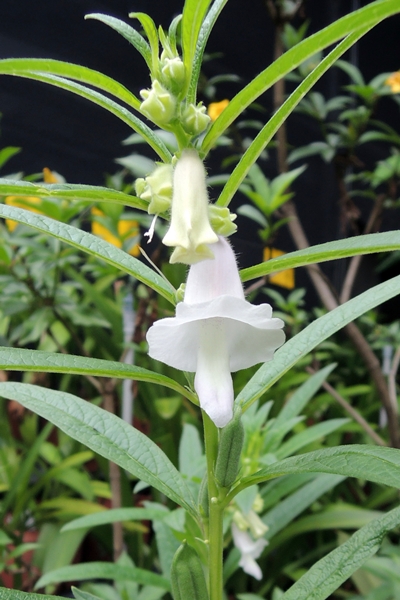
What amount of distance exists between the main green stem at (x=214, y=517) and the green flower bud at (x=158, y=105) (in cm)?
20

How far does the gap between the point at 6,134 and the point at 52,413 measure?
1.55 m

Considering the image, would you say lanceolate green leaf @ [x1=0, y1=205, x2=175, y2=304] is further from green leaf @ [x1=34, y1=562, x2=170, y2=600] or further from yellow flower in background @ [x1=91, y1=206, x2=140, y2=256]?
yellow flower in background @ [x1=91, y1=206, x2=140, y2=256]

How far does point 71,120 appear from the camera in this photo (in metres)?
1.82

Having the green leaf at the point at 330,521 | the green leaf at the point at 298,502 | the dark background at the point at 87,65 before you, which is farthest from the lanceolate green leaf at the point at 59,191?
the dark background at the point at 87,65

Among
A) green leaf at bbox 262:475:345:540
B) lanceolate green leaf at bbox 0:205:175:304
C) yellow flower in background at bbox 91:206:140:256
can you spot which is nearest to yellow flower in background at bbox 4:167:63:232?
yellow flower in background at bbox 91:206:140:256

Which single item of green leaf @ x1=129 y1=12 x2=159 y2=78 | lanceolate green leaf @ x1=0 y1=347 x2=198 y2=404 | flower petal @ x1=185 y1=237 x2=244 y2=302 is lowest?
lanceolate green leaf @ x1=0 y1=347 x2=198 y2=404

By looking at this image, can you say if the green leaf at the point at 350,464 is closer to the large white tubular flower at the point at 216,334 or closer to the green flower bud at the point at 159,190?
the large white tubular flower at the point at 216,334

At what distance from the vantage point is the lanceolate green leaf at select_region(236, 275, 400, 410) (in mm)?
410

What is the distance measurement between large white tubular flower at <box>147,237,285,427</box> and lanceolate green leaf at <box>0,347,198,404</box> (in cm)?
6

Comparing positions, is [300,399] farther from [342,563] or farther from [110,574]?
[342,563]

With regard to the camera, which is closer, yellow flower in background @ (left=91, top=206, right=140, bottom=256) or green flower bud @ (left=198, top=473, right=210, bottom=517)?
green flower bud @ (left=198, top=473, right=210, bottom=517)

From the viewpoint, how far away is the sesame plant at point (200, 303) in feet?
0.99

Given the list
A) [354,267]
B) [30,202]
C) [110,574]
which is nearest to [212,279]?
[110,574]

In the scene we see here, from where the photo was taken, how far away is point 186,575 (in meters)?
0.36
